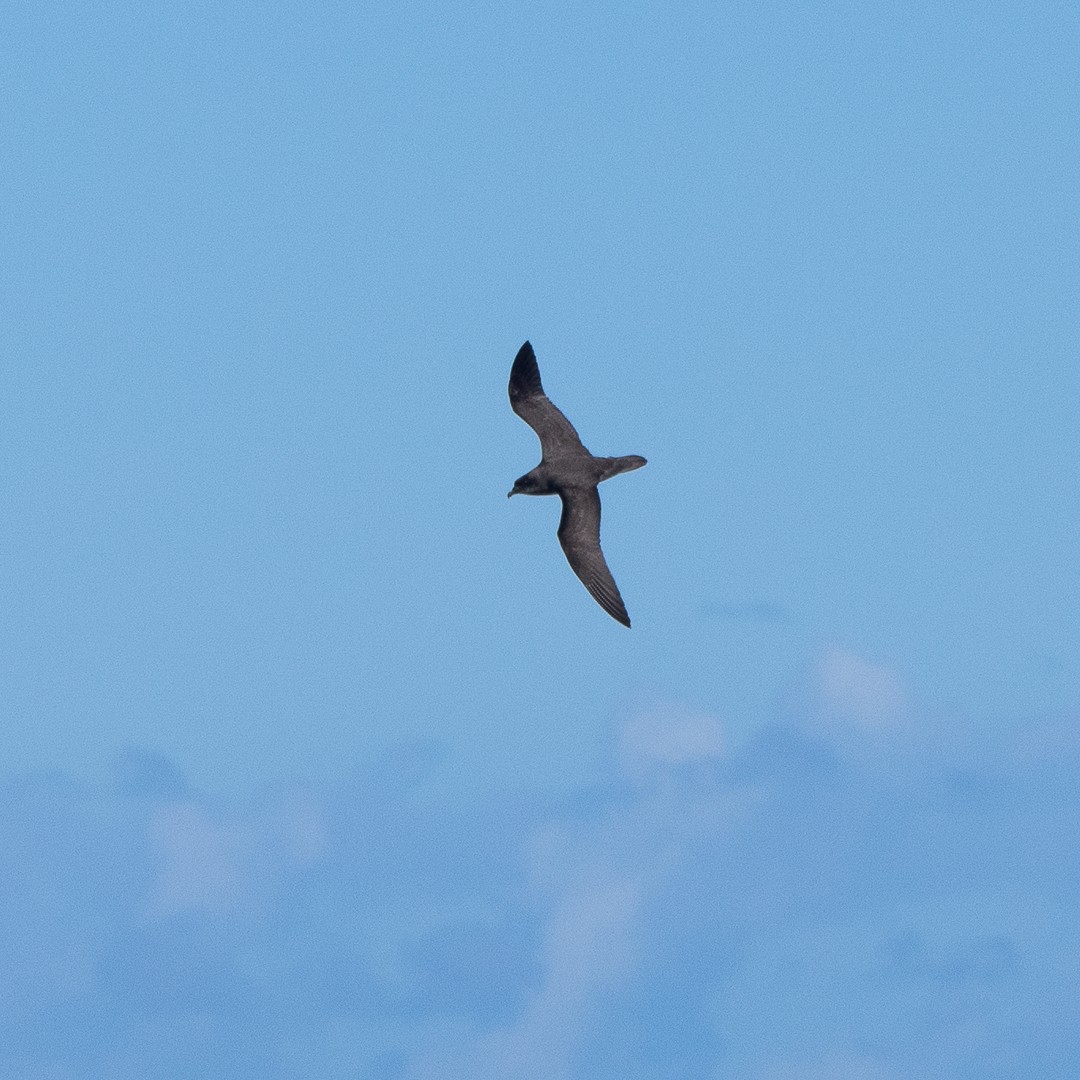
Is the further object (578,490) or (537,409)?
(537,409)

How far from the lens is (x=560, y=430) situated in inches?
1565

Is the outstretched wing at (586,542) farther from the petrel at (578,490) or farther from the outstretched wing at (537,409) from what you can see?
the outstretched wing at (537,409)

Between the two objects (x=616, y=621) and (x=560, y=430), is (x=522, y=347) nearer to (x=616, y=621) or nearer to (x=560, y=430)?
(x=560, y=430)

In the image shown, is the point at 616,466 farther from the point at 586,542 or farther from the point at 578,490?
the point at 586,542

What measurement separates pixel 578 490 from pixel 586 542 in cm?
119

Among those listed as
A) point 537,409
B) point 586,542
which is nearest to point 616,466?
point 586,542

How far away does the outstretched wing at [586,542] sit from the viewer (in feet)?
123

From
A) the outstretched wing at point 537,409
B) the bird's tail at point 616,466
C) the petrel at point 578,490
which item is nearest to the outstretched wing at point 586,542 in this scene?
the petrel at point 578,490

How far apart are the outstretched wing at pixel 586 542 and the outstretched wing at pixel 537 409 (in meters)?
1.63

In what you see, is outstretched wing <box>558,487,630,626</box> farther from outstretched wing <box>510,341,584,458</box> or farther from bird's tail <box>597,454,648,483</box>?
outstretched wing <box>510,341,584,458</box>

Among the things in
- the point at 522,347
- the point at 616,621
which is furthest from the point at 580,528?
the point at 522,347

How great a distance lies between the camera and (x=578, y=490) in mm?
38000

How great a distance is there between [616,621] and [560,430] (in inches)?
209

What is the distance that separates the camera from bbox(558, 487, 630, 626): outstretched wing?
123 feet
